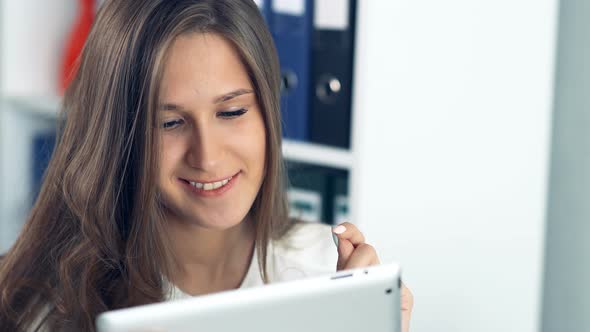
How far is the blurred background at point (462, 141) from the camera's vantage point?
4.65 ft

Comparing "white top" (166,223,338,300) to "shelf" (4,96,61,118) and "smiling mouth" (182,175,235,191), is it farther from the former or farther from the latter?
"shelf" (4,96,61,118)

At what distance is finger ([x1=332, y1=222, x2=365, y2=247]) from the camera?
1.10m

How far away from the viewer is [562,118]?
1.47 m

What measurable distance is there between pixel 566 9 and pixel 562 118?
19 centimetres

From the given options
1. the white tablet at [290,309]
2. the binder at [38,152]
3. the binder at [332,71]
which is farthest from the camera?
the binder at [38,152]

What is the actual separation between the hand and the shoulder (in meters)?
0.34

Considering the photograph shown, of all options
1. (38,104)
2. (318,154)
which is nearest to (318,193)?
(318,154)

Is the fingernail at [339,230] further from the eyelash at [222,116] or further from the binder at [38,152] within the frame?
the binder at [38,152]

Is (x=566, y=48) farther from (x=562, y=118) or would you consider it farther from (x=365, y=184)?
(x=365, y=184)

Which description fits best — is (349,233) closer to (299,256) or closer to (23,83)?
(299,256)

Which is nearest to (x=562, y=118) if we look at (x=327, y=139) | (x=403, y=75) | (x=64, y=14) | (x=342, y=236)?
(x=403, y=75)

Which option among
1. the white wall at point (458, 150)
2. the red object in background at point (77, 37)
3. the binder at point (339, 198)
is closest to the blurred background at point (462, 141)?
the white wall at point (458, 150)

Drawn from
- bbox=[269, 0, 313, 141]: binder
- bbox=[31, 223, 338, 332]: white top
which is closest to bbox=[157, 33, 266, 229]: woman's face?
bbox=[31, 223, 338, 332]: white top

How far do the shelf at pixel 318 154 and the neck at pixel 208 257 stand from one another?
201 mm
